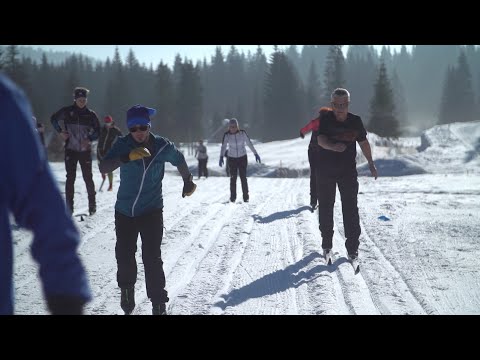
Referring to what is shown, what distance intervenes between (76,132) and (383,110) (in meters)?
38.1

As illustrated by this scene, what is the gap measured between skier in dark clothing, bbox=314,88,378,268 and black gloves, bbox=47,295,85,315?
4.37m

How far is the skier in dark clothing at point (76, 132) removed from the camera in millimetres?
8188

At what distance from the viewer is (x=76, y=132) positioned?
27.2ft

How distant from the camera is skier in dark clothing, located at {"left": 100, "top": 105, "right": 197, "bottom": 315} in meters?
4.21

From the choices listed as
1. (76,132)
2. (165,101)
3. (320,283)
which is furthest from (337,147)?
(165,101)

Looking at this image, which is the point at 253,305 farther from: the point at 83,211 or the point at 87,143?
the point at 83,211

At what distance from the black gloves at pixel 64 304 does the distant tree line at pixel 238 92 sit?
42.6 m

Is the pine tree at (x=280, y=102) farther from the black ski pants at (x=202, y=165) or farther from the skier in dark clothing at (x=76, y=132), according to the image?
the skier in dark clothing at (x=76, y=132)

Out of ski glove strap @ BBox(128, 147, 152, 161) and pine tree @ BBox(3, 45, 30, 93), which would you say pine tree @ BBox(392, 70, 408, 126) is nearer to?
pine tree @ BBox(3, 45, 30, 93)

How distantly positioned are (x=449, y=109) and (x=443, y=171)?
6243cm

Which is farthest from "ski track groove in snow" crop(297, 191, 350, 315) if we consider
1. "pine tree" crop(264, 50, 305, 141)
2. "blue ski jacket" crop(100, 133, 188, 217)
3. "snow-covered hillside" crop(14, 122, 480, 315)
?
"pine tree" crop(264, 50, 305, 141)
